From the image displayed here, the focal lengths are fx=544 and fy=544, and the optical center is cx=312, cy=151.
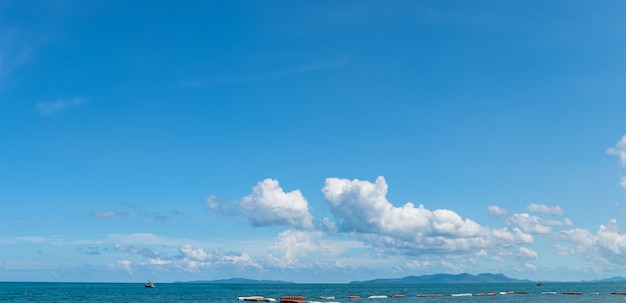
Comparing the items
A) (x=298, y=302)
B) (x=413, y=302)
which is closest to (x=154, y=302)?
(x=298, y=302)

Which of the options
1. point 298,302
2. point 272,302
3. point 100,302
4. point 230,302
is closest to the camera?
point 298,302

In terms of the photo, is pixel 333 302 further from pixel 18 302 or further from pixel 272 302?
pixel 18 302

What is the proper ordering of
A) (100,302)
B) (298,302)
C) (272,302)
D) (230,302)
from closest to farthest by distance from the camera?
(298,302) → (272,302) → (230,302) → (100,302)

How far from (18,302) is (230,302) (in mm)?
54264

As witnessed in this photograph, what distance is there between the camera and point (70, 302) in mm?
130625

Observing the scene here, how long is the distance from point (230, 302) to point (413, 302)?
136 feet

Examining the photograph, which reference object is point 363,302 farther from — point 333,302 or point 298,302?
point 298,302

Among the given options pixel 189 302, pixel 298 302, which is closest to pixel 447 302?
pixel 298 302

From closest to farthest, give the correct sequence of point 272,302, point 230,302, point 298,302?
point 298,302 → point 272,302 → point 230,302

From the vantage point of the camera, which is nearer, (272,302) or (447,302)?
(272,302)

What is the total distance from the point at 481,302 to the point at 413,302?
15997 millimetres

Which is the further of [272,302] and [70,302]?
[70,302]

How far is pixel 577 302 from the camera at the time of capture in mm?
126125

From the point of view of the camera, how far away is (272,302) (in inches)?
4419
